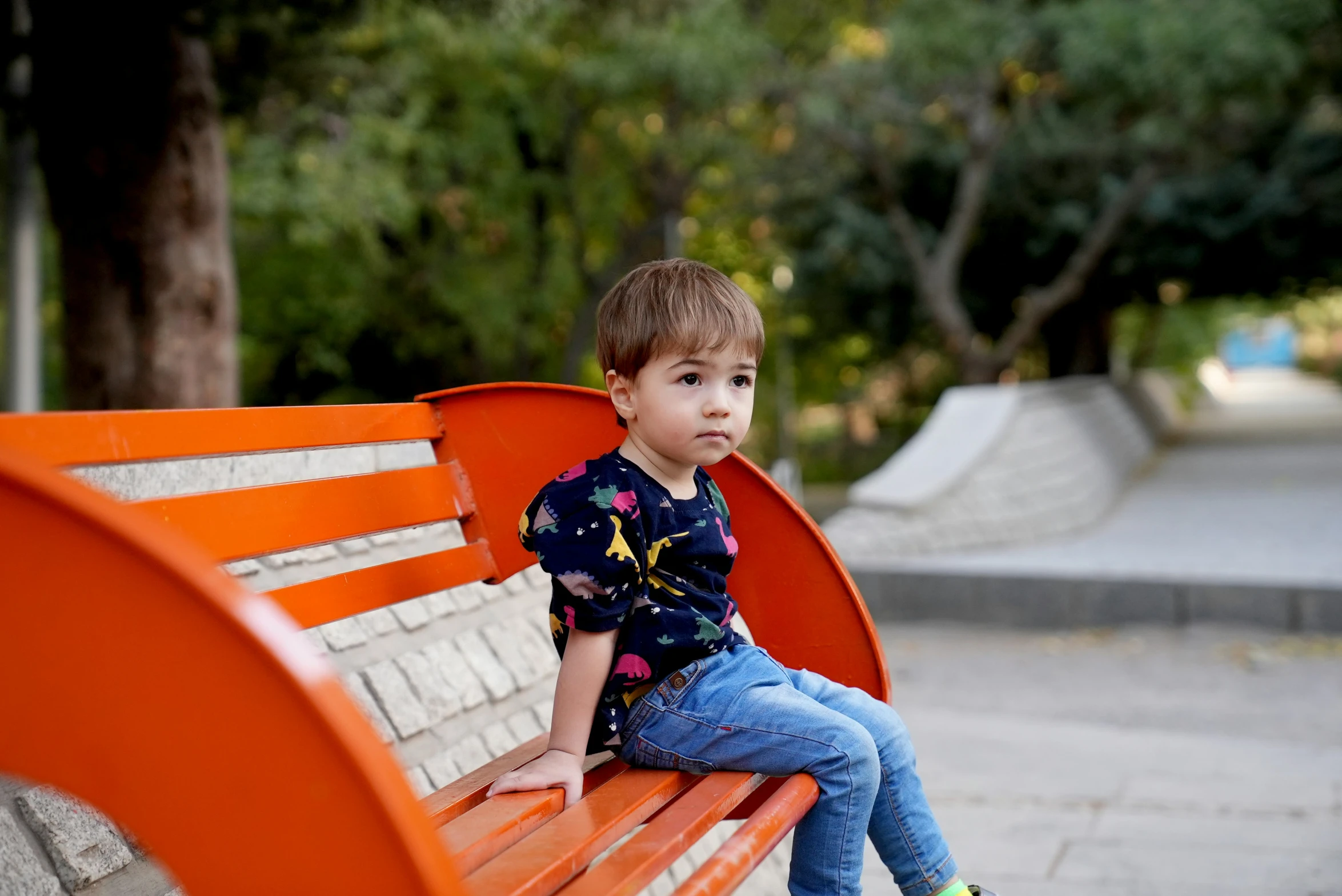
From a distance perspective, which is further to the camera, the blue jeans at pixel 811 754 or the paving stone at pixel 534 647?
the paving stone at pixel 534 647

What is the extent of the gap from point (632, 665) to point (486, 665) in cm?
114

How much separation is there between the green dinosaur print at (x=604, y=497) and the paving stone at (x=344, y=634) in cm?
85

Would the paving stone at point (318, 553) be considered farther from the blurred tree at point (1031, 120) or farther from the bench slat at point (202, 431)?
the blurred tree at point (1031, 120)

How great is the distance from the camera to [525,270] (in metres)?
19.0

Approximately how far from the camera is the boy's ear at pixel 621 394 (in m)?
2.25

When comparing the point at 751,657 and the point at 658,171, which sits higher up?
the point at 658,171

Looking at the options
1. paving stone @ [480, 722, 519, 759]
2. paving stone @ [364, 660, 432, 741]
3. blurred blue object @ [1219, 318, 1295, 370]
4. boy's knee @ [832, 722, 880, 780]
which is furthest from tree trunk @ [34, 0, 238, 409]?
blurred blue object @ [1219, 318, 1295, 370]

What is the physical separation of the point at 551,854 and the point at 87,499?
33.1 inches

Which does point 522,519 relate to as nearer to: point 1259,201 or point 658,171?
point 1259,201

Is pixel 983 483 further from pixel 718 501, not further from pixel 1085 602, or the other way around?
pixel 718 501

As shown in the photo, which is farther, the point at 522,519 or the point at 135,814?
the point at 522,519

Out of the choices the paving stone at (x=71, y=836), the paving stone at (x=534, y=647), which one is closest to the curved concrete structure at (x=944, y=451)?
the paving stone at (x=534, y=647)

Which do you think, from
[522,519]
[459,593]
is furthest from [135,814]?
[459,593]

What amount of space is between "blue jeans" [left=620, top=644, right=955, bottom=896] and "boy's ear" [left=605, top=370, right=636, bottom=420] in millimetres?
458
